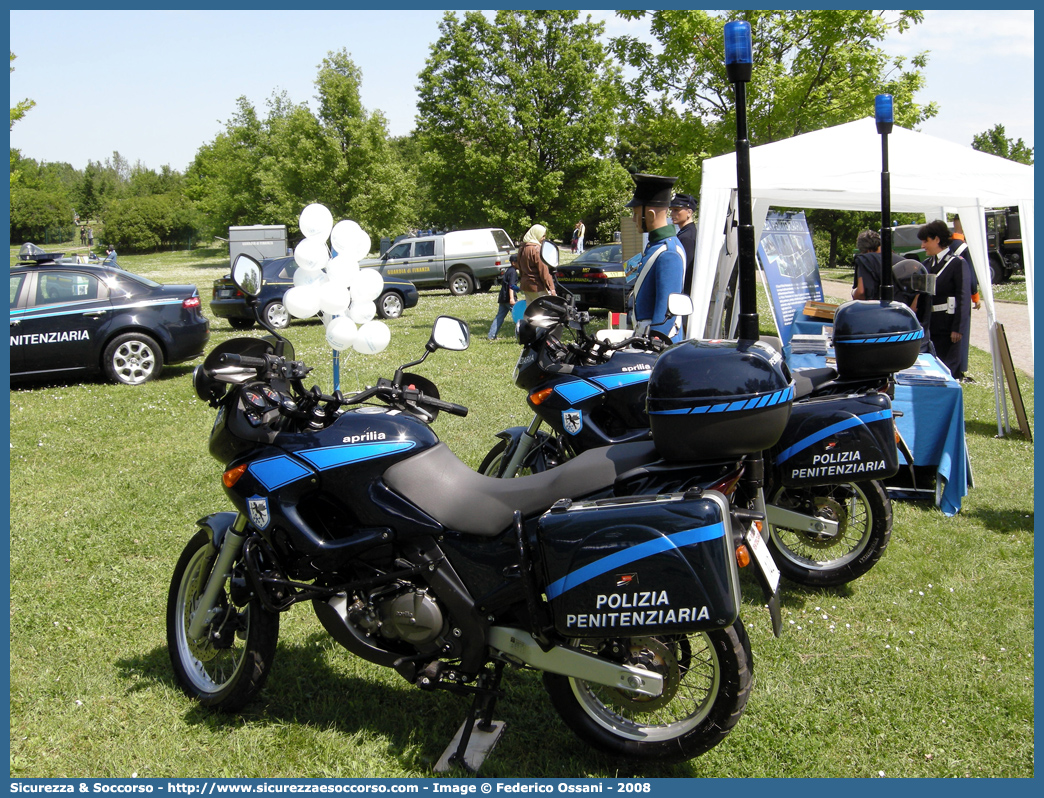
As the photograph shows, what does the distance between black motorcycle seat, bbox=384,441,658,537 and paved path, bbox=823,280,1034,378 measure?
8157mm

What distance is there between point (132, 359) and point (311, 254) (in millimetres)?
8697

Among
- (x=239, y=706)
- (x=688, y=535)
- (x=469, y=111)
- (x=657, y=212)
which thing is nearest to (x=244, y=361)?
(x=239, y=706)

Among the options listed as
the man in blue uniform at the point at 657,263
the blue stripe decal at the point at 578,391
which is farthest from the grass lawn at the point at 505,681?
the man in blue uniform at the point at 657,263

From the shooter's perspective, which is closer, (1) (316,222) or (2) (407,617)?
(2) (407,617)

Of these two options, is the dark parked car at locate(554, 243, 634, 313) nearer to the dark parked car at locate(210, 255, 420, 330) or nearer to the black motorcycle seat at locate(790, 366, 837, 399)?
the dark parked car at locate(210, 255, 420, 330)

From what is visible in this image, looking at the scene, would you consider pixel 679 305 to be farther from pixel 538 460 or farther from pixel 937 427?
pixel 937 427

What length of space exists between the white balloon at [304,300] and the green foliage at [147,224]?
2644 inches

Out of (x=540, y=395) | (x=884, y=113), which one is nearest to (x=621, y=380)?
(x=540, y=395)

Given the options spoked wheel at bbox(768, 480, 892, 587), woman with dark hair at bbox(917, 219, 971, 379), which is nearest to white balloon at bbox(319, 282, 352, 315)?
spoked wheel at bbox(768, 480, 892, 587)

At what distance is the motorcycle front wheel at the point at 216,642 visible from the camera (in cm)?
316

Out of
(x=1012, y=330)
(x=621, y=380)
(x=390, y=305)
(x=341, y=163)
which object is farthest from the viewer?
(x=341, y=163)

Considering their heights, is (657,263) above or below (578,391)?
above

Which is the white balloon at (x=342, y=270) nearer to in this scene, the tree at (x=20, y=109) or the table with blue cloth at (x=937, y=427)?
the table with blue cloth at (x=937, y=427)

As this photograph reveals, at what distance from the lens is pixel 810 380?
14.4ft
